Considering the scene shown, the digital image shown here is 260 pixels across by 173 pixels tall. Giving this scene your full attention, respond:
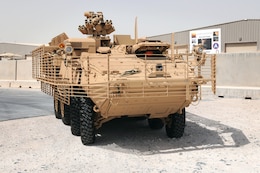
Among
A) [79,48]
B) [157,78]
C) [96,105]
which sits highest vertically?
[79,48]

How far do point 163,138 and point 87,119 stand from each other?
161cm

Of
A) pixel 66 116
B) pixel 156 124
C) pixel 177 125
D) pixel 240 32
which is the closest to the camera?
pixel 177 125

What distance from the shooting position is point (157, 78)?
5500 millimetres

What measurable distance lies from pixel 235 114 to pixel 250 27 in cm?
1748

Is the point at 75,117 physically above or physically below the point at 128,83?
below

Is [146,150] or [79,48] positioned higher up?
[79,48]

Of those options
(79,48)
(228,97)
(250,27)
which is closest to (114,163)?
(79,48)

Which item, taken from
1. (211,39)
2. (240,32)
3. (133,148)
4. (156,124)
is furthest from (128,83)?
(211,39)

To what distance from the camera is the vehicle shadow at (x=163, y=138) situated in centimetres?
589

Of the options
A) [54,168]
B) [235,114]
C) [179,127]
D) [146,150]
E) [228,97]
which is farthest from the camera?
[228,97]

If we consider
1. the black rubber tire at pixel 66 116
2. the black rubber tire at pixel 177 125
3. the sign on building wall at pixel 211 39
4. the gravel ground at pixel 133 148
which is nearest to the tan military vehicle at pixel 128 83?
the black rubber tire at pixel 177 125

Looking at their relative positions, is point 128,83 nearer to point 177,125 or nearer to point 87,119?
point 87,119

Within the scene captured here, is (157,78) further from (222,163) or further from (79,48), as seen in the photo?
(79,48)

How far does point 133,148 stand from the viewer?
590cm
